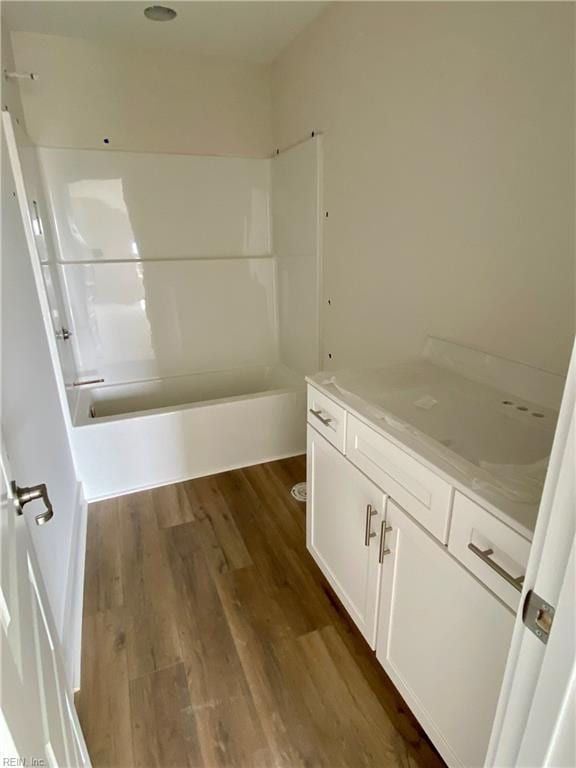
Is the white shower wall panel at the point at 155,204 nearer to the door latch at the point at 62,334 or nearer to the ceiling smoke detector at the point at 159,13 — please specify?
the door latch at the point at 62,334

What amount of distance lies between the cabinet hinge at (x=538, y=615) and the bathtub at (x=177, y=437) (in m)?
2.06

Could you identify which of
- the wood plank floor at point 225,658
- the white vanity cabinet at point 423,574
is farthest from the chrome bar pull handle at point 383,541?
the wood plank floor at point 225,658

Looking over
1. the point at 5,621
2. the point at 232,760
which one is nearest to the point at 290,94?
the point at 5,621

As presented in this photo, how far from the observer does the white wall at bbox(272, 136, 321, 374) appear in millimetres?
2543

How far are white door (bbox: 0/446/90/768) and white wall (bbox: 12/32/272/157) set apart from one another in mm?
2647

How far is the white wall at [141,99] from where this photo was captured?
8.20 ft

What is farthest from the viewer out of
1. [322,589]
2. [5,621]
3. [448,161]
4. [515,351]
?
[322,589]

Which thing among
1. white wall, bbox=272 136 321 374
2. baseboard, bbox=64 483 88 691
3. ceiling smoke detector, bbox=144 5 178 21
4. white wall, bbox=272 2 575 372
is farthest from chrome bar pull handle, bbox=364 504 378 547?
ceiling smoke detector, bbox=144 5 178 21

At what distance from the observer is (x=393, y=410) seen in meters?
1.22

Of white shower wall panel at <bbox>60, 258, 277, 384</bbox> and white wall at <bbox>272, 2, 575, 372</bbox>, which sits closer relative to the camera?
white wall at <bbox>272, 2, 575, 372</bbox>

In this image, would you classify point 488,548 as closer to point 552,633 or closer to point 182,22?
point 552,633

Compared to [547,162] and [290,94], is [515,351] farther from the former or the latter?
[290,94]

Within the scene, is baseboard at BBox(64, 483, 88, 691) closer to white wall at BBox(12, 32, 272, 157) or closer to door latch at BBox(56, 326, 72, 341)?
door latch at BBox(56, 326, 72, 341)

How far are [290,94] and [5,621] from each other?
9.88 feet
